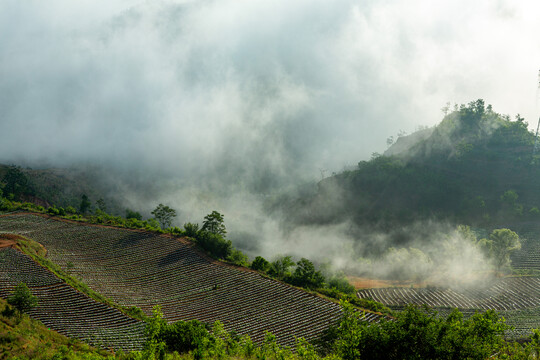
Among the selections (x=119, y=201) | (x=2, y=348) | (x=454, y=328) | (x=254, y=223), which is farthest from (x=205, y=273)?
(x=119, y=201)

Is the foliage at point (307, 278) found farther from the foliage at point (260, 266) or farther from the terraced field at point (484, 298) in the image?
the terraced field at point (484, 298)

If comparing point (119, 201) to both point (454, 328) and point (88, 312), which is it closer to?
point (88, 312)

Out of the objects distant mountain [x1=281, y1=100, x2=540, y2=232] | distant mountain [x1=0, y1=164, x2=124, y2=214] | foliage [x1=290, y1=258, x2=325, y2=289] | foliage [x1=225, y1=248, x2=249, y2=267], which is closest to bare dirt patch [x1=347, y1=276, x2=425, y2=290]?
foliage [x1=290, y1=258, x2=325, y2=289]

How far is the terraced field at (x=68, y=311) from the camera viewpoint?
44.8 metres

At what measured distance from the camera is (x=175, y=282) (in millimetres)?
66125

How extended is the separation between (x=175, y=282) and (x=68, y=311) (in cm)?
1861

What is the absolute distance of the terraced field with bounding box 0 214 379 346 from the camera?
5619cm

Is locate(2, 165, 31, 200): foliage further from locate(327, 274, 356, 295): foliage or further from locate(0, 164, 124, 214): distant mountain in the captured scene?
locate(327, 274, 356, 295): foliage

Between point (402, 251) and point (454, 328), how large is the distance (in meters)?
66.3

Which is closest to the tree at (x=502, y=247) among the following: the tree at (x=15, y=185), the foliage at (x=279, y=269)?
the foliage at (x=279, y=269)

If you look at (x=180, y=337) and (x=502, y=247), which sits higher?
(x=502, y=247)

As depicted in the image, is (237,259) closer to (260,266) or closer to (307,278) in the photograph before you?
(260,266)

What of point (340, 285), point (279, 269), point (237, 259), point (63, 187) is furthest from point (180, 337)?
point (63, 187)

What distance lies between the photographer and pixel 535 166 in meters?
120
